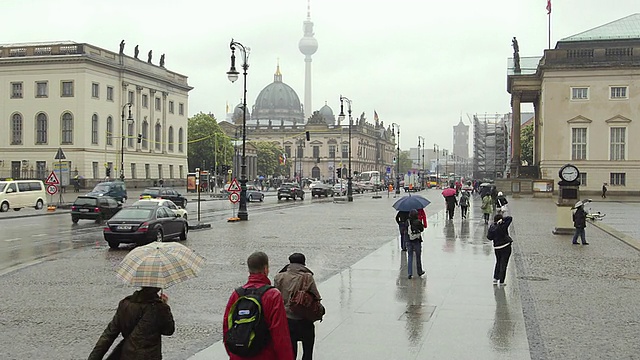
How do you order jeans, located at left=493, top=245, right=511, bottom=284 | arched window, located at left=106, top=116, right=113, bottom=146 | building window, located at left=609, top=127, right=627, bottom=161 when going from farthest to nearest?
arched window, located at left=106, top=116, right=113, bottom=146 < building window, located at left=609, top=127, right=627, bottom=161 < jeans, located at left=493, top=245, right=511, bottom=284

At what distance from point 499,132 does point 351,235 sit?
83832 mm

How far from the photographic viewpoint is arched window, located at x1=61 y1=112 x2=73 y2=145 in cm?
7662

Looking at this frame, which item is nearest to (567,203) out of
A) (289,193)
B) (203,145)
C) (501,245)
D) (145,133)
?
(501,245)

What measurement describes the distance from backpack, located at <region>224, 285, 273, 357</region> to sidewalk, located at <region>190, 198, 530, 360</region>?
134 inches

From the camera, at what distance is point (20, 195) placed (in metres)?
42.3

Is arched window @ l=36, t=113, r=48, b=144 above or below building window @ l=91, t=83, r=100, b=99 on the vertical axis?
below

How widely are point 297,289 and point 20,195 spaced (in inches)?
1567

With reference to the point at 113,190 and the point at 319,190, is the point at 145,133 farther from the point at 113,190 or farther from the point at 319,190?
the point at 113,190

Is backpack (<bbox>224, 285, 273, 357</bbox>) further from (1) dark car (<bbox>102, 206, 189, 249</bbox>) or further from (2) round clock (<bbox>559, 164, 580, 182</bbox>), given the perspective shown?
(2) round clock (<bbox>559, 164, 580, 182</bbox>)

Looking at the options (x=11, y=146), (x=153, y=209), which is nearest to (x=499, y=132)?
(x=11, y=146)

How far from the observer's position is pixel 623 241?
23.9 m

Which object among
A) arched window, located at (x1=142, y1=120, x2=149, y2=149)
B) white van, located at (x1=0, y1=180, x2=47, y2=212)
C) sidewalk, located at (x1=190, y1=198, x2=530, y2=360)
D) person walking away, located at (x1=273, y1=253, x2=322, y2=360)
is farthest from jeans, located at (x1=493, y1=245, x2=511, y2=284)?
arched window, located at (x1=142, y1=120, x2=149, y2=149)

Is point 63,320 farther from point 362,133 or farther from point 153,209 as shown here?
point 362,133

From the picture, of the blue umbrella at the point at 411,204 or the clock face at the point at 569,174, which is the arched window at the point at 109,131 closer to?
the clock face at the point at 569,174
